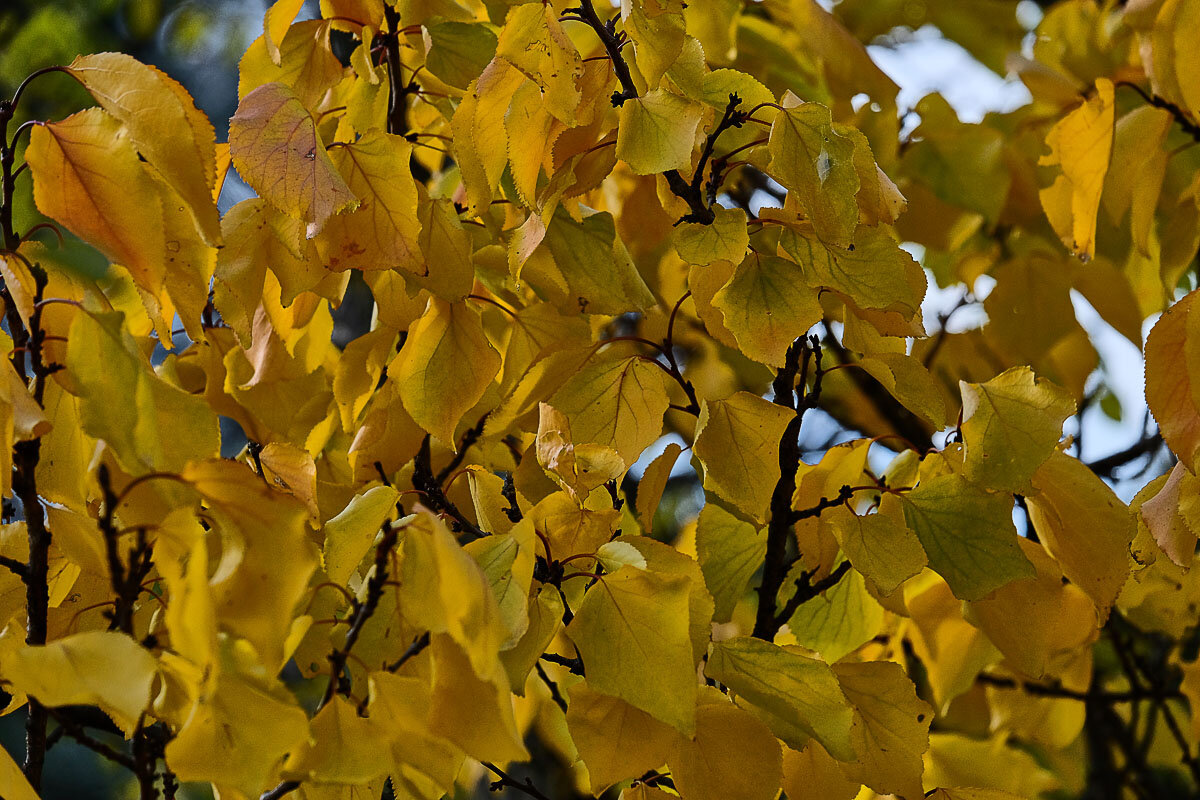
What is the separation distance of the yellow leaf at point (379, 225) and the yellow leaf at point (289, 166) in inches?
1.1

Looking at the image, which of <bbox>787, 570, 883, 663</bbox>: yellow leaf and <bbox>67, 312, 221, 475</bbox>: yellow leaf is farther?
<bbox>787, 570, 883, 663</bbox>: yellow leaf

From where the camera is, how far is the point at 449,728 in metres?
0.44

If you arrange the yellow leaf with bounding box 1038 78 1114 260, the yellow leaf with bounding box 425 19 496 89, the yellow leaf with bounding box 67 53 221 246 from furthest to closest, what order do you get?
the yellow leaf with bounding box 1038 78 1114 260 < the yellow leaf with bounding box 425 19 496 89 < the yellow leaf with bounding box 67 53 221 246

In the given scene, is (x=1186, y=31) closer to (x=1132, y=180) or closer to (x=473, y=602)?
(x=1132, y=180)

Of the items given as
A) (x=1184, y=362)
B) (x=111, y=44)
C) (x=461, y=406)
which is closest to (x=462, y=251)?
(x=461, y=406)

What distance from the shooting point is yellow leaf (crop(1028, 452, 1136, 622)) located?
616 millimetres

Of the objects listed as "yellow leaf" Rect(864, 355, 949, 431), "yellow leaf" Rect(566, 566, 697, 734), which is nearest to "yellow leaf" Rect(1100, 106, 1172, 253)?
"yellow leaf" Rect(864, 355, 949, 431)

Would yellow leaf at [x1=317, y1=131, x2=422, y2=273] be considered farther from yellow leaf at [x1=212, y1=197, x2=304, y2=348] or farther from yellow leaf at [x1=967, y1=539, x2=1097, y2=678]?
yellow leaf at [x1=967, y1=539, x2=1097, y2=678]

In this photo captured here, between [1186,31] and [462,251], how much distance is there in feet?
1.76

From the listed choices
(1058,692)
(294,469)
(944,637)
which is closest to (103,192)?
(294,469)

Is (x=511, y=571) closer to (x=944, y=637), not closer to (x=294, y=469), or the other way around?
(x=294, y=469)

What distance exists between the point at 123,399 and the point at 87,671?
0.32 feet

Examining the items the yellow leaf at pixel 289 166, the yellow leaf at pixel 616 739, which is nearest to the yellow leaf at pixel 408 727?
the yellow leaf at pixel 616 739

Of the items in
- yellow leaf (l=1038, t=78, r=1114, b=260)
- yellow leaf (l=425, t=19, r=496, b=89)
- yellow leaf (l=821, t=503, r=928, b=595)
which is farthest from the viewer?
yellow leaf (l=1038, t=78, r=1114, b=260)
